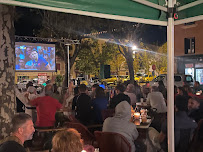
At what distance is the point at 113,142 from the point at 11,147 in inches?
49.0

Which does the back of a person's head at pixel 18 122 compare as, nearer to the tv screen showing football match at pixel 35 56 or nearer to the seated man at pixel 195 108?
the seated man at pixel 195 108

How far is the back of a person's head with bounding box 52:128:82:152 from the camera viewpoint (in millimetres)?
1880

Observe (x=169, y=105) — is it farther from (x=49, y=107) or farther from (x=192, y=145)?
(x=49, y=107)

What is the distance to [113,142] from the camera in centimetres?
286

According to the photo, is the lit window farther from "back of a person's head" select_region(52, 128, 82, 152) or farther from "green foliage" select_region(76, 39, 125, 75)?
"back of a person's head" select_region(52, 128, 82, 152)

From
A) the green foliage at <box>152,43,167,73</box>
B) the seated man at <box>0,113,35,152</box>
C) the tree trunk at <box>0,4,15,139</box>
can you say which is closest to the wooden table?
the tree trunk at <box>0,4,15,139</box>

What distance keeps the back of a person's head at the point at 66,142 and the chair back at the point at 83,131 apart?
1.73m

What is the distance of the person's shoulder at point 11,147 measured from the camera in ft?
6.44

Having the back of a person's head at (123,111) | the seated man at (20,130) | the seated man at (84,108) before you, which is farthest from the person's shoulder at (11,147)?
the seated man at (84,108)

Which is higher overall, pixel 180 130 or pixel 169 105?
pixel 169 105

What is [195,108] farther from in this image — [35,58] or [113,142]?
[35,58]

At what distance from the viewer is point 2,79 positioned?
11.8 feet

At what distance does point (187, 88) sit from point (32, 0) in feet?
16.3

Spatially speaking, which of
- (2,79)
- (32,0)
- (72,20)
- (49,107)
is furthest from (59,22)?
(32,0)
